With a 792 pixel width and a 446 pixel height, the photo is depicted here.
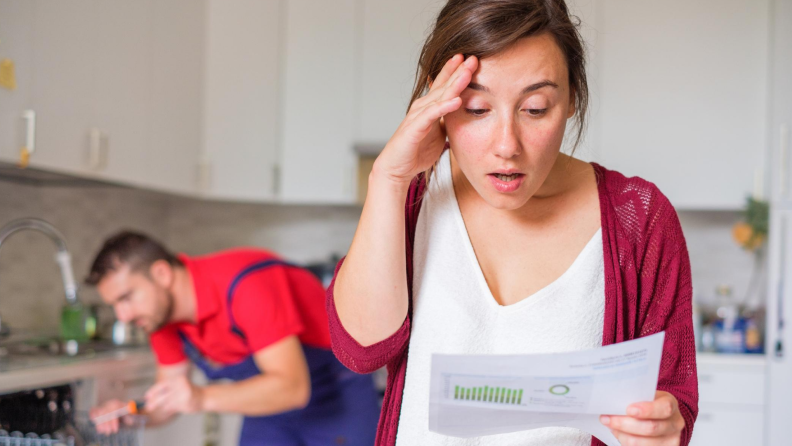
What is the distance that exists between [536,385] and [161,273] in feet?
4.66

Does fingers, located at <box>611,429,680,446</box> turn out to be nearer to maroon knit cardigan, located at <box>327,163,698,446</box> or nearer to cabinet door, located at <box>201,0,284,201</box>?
maroon knit cardigan, located at <box>327,163,698,446</box>

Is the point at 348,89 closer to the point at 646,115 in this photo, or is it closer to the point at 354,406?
the point at 646,115

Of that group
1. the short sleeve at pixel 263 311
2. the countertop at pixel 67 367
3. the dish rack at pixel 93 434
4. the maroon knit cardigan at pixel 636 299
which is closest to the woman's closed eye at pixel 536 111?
the maroon knit cardigan at pixel 636 299

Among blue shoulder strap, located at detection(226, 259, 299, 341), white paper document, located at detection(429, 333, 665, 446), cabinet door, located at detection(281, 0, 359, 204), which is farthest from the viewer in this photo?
cabinet door, located at detection(281, 0, 359, 204)

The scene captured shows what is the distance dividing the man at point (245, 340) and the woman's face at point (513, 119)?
985 mm

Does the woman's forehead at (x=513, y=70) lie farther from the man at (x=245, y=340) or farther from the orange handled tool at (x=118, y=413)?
the orange handled tool at (x=118, y=413)

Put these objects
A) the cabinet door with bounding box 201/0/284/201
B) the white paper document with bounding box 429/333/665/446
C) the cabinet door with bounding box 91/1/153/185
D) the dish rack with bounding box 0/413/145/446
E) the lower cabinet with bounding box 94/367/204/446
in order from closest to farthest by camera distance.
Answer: the white paper document with bounding box 429/333/665/446
the dish rack with bounding box 0/413/145/446
the lower cabinet with bounding box 94/367/204/446
the cabinet door with bounding box 91/1/153/185
the cabinet door with bounding box 201/0/284/201

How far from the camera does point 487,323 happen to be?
0.78 m

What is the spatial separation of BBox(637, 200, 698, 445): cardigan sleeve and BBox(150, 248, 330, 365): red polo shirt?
1.02 meters

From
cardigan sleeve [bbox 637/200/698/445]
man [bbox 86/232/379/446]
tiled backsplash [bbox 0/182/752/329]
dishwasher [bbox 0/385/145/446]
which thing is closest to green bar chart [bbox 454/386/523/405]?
cardigan sleeve [bbox 637/200/698/445]

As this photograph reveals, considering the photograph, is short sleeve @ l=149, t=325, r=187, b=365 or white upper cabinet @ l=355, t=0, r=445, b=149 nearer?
short sleeve @ l=149, t=325, r=187, b=365

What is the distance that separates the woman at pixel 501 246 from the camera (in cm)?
74

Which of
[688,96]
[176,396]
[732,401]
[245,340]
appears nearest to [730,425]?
[732,401]

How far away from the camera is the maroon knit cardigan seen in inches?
30.0
